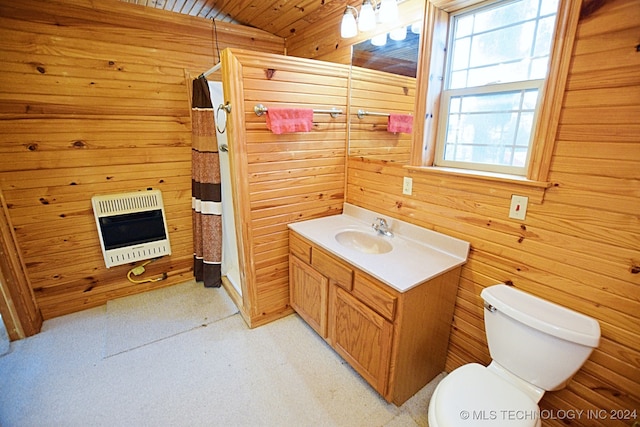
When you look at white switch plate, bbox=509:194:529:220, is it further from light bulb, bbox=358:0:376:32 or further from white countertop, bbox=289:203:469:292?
light bulb, bbox=358:0:376:32

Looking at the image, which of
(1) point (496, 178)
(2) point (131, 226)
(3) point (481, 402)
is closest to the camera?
(3) point (481, 402)

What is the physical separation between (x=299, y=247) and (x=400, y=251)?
71 cm

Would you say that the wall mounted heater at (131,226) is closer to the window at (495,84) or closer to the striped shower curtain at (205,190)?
the striped shower curtain at (205,190)

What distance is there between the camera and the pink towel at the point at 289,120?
5.98ft

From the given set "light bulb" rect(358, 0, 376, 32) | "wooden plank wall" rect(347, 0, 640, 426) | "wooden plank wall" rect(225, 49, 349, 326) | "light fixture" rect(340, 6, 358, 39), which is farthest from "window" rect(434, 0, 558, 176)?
"wooden plank wall" rect(225, 49, 349, 326)

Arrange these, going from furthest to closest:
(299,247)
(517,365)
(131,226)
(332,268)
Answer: (131,226)
(299,247)
(332,268)
(517,365)

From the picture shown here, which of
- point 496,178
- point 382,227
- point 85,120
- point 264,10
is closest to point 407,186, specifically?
point 382,227

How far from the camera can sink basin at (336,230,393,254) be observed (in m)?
1.93

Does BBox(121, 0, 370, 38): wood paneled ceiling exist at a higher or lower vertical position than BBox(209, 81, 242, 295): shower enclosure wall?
higher

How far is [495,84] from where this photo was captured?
1429 millimetres

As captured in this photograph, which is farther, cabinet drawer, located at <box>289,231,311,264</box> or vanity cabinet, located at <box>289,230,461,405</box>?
cabinet drawer, located at <box>289,231,311,264</box>

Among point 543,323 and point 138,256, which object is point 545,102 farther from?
point 138,256

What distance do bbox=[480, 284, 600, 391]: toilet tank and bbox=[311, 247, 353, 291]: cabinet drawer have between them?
0.68 m

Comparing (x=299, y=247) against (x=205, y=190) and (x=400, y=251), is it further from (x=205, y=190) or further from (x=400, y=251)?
(x=205, y=190)
